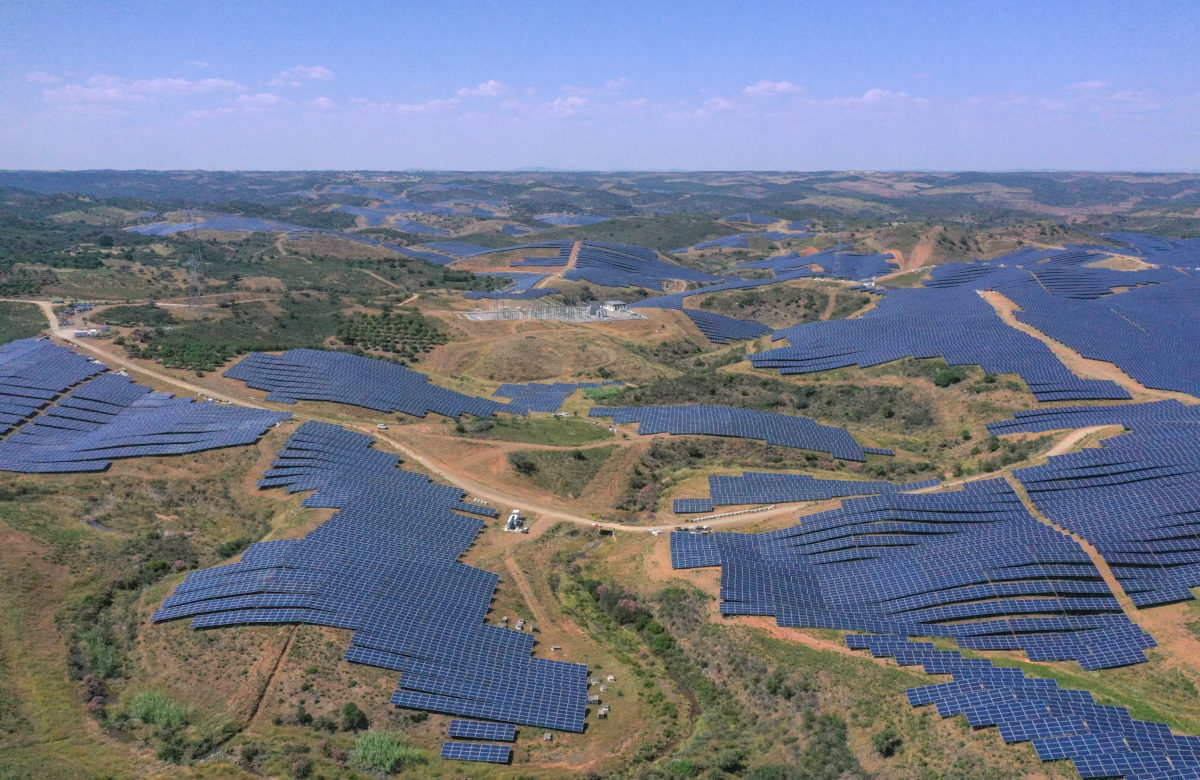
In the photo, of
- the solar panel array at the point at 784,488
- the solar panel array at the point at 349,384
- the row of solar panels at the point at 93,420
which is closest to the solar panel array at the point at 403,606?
the row of solar panels at the point at 93,420

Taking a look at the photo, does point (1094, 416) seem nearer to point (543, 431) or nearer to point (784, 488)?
point (784, 488)

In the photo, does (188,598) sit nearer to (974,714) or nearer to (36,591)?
(36,591)

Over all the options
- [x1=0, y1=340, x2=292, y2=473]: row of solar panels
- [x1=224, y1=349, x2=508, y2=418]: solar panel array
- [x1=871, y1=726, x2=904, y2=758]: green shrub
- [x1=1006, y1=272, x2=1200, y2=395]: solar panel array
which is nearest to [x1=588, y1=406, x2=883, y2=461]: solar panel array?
[x1=224, y1=349, x2=508, y2=418]: solar panel array

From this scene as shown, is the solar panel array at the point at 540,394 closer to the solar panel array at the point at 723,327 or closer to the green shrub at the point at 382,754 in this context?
the solar panel array at the point at 723,327

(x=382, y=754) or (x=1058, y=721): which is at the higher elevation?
(x=1058, y=721)

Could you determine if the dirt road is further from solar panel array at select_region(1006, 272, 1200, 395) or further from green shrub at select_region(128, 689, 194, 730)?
green shrub at select_region(128, 689, 194, 730)

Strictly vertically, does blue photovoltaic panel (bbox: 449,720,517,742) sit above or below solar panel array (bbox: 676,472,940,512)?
below

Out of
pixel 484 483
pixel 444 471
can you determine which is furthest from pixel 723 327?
pixel 444 471
